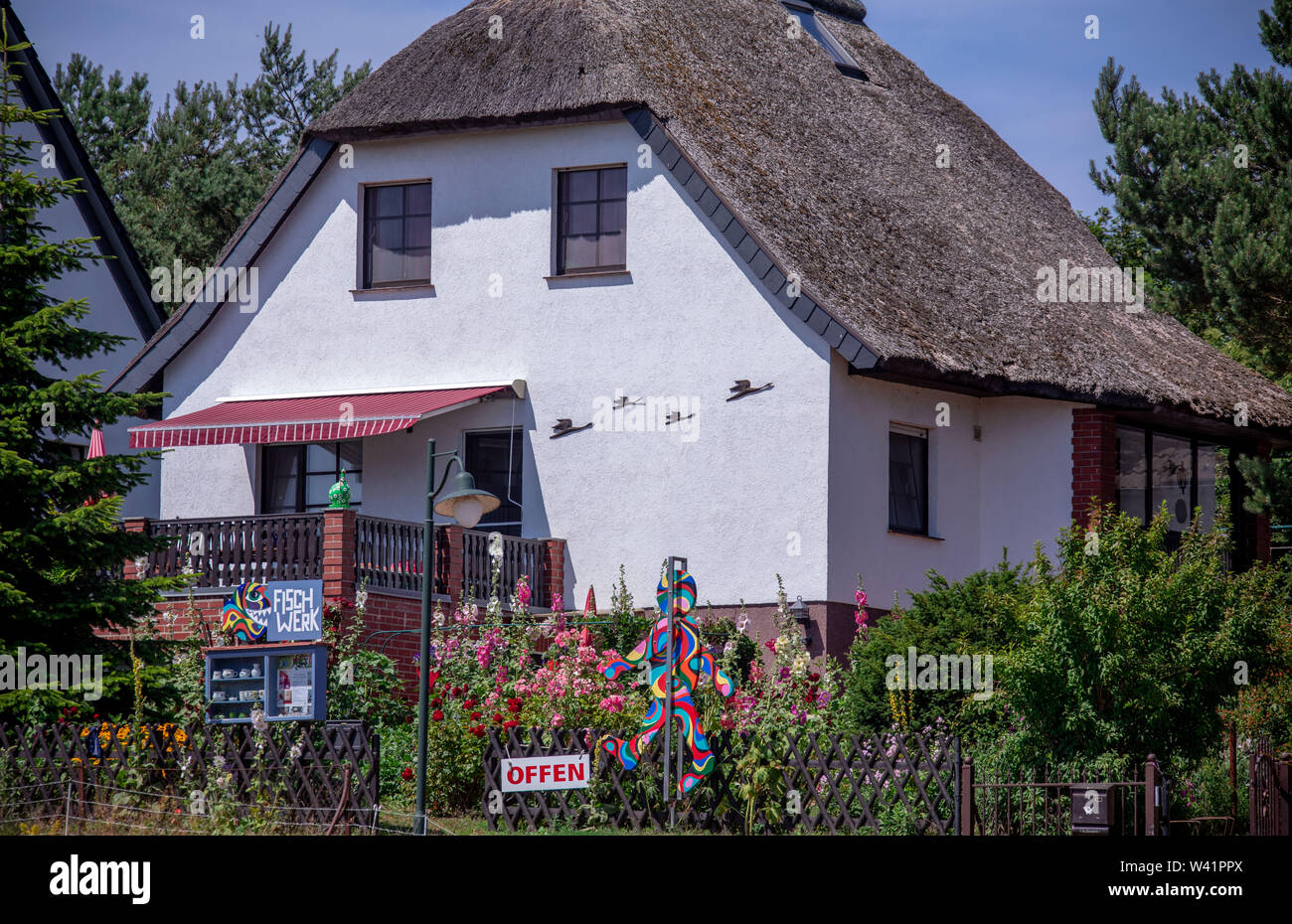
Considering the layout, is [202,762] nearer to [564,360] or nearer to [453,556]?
[453,556]

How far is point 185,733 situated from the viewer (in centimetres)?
1612

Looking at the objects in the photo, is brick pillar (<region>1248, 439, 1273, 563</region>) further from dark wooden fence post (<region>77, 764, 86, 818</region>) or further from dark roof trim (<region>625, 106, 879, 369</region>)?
dark wooden fence post (<region>77, 764, 86, 818</region>)

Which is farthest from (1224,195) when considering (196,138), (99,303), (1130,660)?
(196,138)

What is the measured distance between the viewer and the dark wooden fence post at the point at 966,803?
13703 mm

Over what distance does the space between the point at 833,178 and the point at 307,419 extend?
25.3 ft

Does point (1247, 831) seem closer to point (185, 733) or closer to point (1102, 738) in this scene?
point (1102, 738)

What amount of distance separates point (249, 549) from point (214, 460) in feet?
13.0

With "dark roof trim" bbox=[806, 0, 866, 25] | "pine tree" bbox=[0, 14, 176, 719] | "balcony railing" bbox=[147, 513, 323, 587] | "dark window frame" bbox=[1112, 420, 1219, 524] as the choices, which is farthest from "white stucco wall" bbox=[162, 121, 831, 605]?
"dark roof trim" bbox=[806, 0, 866, 25]

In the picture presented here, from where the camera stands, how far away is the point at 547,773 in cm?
1540

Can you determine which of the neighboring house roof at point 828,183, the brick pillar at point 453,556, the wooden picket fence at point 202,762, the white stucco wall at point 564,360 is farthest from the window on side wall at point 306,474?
the wooden picket fence at point 202,762

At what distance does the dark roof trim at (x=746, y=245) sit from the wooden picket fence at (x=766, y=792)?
18.8ft

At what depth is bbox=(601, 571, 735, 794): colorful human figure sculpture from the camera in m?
14.9

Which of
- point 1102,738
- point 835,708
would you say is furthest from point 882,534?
point 1102,738

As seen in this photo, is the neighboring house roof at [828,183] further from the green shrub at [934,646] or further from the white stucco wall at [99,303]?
the green shrub at [934,646]
